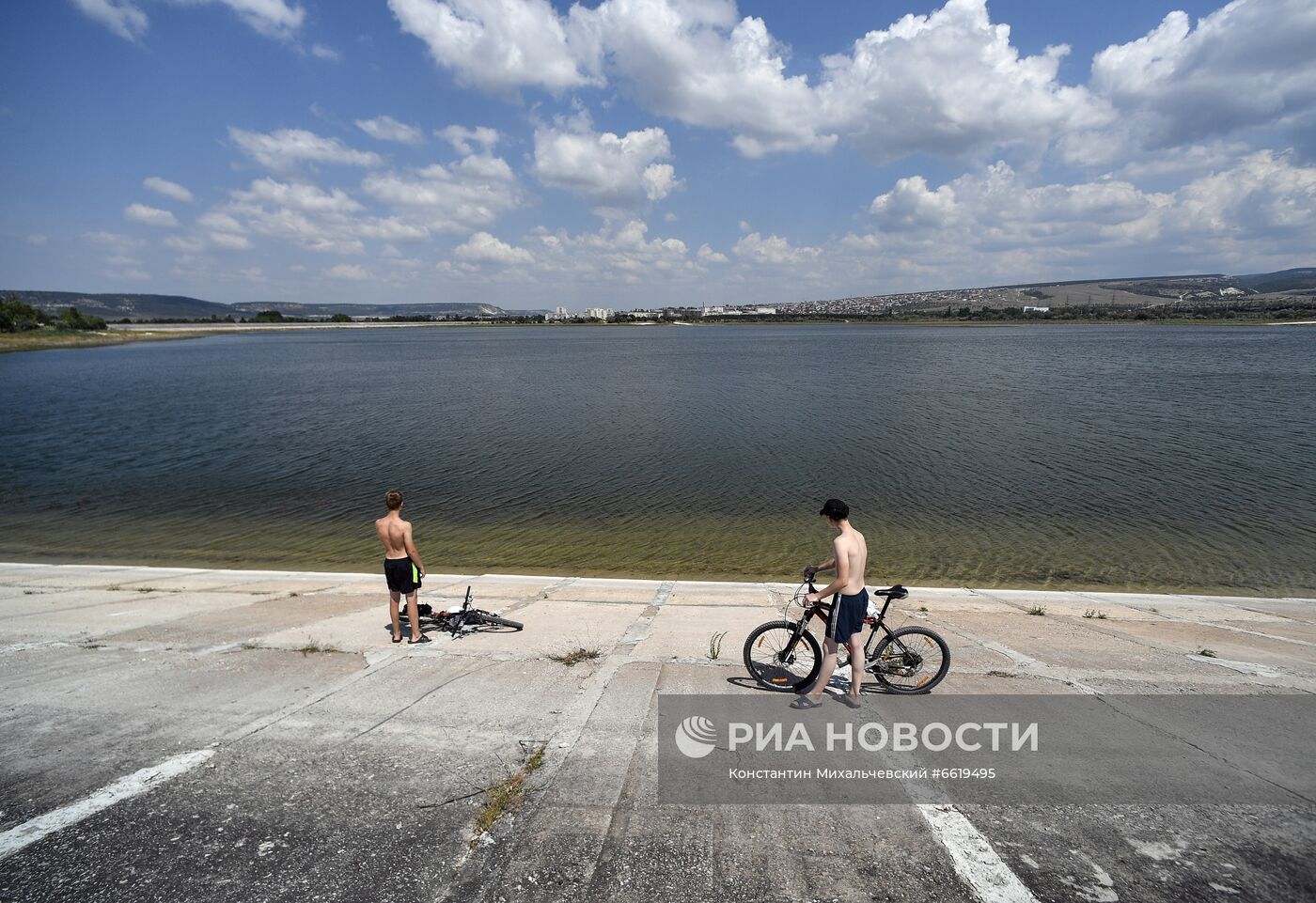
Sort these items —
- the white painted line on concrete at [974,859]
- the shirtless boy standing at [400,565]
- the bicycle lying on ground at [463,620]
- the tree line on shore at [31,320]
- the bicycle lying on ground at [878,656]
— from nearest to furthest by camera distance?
the white painted line on concrete at [974,859] < the bicycle lying on ground at [878,656] < the shirtless boy standing at [400,565] < the bicycle lying on ground at [463,620] < the tree line on shore at [31,320]

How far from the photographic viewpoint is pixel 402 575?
9008 millimetres

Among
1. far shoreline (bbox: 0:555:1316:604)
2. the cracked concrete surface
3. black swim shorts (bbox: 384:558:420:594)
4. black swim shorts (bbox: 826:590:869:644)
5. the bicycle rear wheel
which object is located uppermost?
black swim shorts (bbox: 826:590:869:644)

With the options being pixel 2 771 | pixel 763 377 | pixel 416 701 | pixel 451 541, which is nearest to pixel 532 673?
pixel 416 701

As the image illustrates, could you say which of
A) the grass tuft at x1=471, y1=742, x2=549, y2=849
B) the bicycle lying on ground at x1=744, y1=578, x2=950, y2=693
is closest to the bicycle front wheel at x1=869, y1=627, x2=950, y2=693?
the bicycle lying on ground at x1=744, y1=578, x2=950, y2=693

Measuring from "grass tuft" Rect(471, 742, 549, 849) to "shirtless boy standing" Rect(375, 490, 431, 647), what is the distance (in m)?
4.07

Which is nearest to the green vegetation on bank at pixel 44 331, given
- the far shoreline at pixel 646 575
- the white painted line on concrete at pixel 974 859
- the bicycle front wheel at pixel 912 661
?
the far shoreline at pixel 646 575

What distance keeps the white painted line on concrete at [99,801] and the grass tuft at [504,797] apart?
3.02 meters

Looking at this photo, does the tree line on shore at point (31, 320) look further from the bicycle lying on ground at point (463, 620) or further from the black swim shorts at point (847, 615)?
the black swim shorts at point (847, 615)

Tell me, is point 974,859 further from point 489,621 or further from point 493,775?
point 489,621

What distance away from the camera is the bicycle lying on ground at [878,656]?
7195 mm

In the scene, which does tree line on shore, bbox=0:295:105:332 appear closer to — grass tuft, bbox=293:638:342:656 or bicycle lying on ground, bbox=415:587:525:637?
grass tuft, bbox=293:638:342:656

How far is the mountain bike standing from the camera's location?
6.68 metres

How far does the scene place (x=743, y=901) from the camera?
4273mm

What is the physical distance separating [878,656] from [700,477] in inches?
762
